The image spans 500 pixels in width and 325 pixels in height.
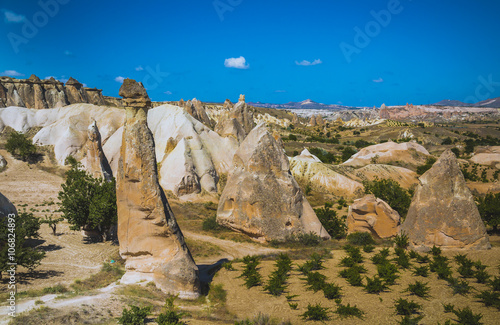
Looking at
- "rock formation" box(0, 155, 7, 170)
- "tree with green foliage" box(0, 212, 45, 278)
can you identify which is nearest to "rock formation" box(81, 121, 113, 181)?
"tree with green foliage" box(0, 212, 45, 278)

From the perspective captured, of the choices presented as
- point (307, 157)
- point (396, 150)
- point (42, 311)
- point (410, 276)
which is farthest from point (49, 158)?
point (396, 150)

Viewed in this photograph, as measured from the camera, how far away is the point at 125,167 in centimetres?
1017

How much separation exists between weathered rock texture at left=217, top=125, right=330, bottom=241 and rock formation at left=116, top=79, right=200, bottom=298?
706 cm

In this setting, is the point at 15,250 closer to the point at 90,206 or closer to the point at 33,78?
the point at 90,206

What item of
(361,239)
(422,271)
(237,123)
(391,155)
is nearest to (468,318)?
(422,271)

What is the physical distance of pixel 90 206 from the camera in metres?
15.7

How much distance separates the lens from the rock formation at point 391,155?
133 ft

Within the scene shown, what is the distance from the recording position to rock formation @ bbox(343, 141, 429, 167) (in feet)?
133

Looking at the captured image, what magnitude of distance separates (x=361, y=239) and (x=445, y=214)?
430 cm

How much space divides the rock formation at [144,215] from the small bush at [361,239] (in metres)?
9.26

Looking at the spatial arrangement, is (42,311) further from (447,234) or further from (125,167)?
(447,234)

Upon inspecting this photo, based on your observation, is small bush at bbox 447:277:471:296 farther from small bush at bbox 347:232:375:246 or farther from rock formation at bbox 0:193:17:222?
rock formation at bbox 0:193:17:222

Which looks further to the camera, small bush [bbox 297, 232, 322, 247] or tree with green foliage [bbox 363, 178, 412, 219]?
tree with green foliage [bbox 363, 178, 412, 219]

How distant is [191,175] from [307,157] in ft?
50.4
